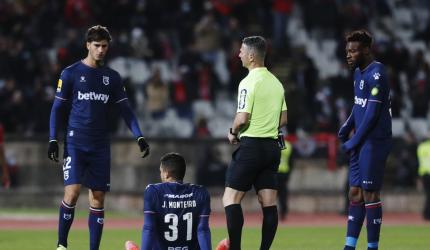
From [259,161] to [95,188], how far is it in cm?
196

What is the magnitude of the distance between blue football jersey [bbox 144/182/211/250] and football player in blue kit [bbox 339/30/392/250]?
209cm

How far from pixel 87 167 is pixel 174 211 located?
82.7 inches

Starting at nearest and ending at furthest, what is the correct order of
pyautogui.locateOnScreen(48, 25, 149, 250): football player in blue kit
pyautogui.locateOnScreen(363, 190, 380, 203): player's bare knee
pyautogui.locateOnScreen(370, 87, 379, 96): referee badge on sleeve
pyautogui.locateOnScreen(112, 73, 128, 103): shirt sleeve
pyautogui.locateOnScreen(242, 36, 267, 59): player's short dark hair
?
pyautogui.locateOnScreen(242, 36, 267, 59): player's short dark hair
pyautogui.locateOnScreen(370, 87, 379, 96): referee badge on sleeve
pyautogui.locateOnScreen(363, 190, 380, 203): player's bare knee
pyautogui.locateOnScreen(48, 25, 149, 250): football player in blue kit
pyautogui.locateOnScreen(112, 73, 128, 103): shirt sleeve

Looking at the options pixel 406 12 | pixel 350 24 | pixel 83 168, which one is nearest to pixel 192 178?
pixel 350 24

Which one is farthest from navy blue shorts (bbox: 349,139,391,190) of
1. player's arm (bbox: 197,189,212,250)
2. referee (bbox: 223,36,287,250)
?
player's arm (bbox: 197,189,212,250)

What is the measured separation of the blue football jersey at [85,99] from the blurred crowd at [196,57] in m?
12.9

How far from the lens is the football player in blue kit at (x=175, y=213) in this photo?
447 inches

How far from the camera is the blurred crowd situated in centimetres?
2680

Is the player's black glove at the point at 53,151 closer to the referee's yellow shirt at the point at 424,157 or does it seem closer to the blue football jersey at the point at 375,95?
the blue football jersey at the point at 375,95

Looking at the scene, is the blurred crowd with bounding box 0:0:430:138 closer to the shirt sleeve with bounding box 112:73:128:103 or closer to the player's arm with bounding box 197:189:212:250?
the shirt sleeve with bounding box 112:73:128:103

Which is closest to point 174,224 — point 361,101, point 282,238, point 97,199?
point 97,199

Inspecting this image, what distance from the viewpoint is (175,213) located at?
1134 cm

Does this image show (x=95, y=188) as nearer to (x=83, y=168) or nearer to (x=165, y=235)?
(x=83, y=168)

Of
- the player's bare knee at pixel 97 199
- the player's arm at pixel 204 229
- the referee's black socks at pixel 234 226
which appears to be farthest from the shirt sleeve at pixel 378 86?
the player's bare knee at pixel 97 199
